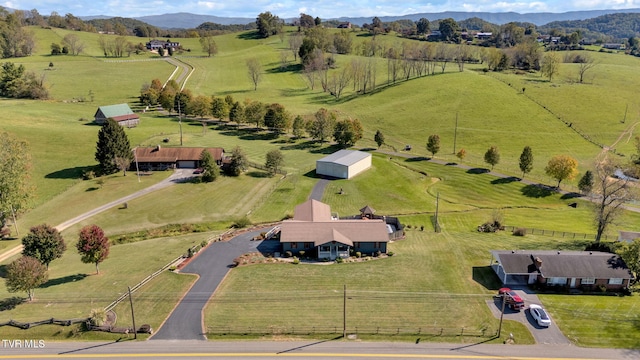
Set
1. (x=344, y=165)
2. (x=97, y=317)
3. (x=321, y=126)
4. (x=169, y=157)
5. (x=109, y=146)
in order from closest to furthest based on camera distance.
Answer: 1. (x=97, y=317)
2. (x=109, y=146)
3. (x=344, y=165)
4. (x=169, y=157)
5. (x=321, y=126)

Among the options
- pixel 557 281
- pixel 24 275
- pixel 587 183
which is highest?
pixel 587 183

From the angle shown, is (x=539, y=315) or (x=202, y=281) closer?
(x=539, y=315)

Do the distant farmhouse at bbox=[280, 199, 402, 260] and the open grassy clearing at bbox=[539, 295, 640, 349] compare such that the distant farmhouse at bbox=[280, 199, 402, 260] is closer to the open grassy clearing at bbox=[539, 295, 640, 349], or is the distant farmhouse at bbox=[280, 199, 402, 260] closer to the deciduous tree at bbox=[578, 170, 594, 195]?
the open grassy clearing at bbox=[539, 295, 640, 349]

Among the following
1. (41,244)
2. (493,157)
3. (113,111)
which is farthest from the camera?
(113,111)

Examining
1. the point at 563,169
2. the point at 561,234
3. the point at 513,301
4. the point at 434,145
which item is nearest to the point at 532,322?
the point at 513,301

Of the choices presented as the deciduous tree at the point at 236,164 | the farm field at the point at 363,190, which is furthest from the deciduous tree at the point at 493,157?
the deciduous tree at the point at 236,164

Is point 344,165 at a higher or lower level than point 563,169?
lower

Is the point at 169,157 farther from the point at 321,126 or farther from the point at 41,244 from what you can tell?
the point at 41,244
